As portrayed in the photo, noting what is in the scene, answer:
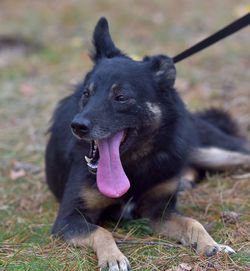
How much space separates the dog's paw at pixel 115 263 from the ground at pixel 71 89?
9cm

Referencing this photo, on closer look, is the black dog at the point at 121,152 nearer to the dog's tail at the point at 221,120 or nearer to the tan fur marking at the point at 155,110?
the tan fur marking at the point at 155,110

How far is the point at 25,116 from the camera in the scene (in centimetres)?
691

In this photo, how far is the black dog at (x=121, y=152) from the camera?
314 cm

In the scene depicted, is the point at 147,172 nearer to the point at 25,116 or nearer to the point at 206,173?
the point at 206,173

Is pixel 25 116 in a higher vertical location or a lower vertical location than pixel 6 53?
lower

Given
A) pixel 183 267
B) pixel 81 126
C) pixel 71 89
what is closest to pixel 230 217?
pixel 183 267

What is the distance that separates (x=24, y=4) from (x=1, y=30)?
176 cm

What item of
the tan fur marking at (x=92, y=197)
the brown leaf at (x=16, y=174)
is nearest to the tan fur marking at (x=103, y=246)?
the tan fur marking at (x=92, y=197)

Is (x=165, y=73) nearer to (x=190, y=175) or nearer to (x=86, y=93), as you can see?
(x=86, y=93)

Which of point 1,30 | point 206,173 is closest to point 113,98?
point 206,173

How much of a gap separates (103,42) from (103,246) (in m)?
1.93

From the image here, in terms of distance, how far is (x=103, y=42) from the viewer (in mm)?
3918

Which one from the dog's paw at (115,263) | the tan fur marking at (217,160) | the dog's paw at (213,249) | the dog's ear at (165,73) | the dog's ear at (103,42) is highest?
the dog's ear at (103,42)

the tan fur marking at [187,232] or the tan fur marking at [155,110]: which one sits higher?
the tan fur marking at [155,110]
